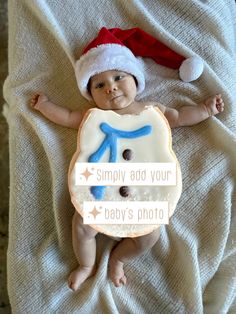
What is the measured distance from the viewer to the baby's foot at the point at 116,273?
1015 mm

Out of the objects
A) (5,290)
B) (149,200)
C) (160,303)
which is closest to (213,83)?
(149,200)

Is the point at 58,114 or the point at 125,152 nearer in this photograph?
the point at 125,152

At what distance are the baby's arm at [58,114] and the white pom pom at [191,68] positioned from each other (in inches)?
10.2

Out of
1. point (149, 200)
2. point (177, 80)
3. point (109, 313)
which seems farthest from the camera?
point (177, 80)

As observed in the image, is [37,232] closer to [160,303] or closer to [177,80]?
[160,303]

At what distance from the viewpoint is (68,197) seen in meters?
1.05

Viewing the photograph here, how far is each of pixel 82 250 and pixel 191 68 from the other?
1.57 feet

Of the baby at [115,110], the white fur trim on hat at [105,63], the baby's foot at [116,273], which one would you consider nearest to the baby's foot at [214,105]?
the baby at [115,110]

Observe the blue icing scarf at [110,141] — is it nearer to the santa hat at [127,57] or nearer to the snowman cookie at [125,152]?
the snowman cookie at [125,152]

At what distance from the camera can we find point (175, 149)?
1086mm

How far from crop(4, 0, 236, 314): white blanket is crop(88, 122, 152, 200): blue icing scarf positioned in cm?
20

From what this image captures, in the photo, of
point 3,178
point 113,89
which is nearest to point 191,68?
point 113,89

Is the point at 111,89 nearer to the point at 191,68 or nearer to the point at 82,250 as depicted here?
the point at 191,68

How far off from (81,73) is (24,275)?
1.50 feet
